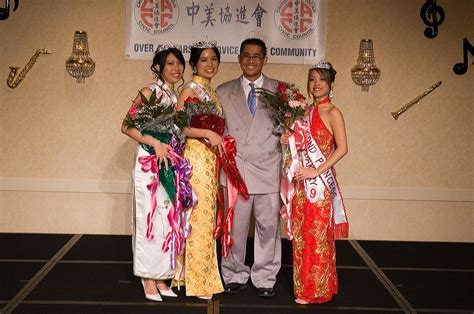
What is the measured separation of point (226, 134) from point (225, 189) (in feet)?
1.07

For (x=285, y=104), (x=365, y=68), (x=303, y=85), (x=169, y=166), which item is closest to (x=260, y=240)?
(x=169, y=166)

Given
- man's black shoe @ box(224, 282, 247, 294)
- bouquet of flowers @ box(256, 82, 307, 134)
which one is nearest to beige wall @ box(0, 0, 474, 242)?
bouquet of flowers @ box(256, 82, 307, 134)

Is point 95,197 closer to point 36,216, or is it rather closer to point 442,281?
point 36,216

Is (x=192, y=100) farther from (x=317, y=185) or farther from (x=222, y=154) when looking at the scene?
(x=317, y=185)

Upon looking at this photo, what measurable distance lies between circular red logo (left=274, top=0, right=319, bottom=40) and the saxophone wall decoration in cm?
168

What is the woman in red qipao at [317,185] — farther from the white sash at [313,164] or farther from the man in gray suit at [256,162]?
the man in gray suit at [256,162]

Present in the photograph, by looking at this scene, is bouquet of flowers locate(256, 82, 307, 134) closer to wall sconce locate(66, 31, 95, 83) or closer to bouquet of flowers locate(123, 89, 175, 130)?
bouquet of flowers locate(123, 89, 175, 130)

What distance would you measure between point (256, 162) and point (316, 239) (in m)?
0.54

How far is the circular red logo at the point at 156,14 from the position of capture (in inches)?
189

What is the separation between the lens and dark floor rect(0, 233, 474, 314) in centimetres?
352

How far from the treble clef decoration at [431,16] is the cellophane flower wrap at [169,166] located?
2.27 metres

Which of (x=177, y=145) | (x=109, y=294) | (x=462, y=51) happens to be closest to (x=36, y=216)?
(x=109, y=294)

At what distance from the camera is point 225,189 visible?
12.6 ft

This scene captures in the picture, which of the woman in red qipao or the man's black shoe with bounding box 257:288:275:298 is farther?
the man's black shoe with bounding box 257:288:275:298
